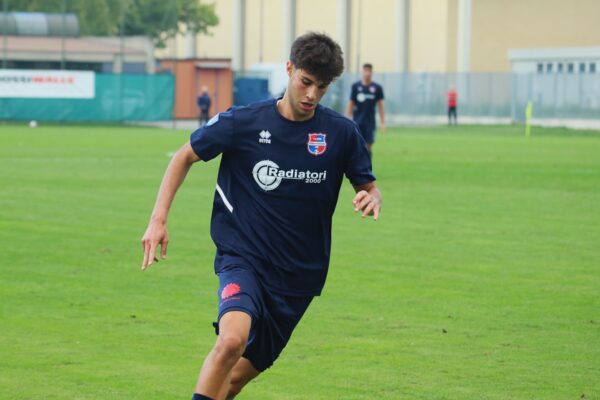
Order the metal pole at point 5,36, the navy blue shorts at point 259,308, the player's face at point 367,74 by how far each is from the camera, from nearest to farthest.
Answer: the navy blue shorts at point 259,308, the player's face at point 367,74, the metal pole at point 5,36

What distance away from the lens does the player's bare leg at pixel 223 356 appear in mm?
5750

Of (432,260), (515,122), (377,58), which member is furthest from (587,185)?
(377,58)

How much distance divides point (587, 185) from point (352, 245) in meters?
10.8

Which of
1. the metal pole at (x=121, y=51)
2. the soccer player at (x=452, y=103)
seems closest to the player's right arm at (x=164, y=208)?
the metal pole at (x=121, y=51)

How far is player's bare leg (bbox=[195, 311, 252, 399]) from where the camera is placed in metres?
5.75

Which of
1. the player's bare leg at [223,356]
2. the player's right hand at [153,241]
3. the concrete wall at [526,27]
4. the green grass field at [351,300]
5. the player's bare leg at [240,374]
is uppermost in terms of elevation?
the concrete wall at [526,27]

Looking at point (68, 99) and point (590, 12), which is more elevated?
point (590, 12)

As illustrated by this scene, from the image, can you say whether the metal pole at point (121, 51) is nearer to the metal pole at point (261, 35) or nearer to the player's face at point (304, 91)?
the metal pole at point (261, 35)

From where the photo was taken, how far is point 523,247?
49.7ft

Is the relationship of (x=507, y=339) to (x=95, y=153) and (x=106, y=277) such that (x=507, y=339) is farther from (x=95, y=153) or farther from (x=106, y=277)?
(x=95, y=153)

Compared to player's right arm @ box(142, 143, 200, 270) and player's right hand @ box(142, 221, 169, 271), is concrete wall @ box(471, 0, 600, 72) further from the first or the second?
player's right hand @ box(142, 221, 169, 271)

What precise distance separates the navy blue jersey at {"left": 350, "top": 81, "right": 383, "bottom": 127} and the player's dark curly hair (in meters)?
20.4

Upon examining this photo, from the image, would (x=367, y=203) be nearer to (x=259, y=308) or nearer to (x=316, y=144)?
(x=316, y=144)

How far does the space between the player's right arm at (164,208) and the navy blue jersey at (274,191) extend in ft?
0.25
